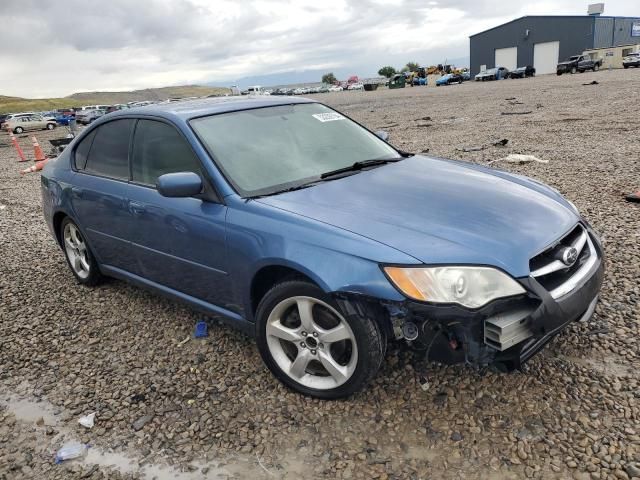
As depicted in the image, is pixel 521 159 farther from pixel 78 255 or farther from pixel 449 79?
pixel 449 79

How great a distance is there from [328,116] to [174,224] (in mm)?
1555

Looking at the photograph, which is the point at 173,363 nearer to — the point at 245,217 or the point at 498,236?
the point at 245,217

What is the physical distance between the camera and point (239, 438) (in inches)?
104

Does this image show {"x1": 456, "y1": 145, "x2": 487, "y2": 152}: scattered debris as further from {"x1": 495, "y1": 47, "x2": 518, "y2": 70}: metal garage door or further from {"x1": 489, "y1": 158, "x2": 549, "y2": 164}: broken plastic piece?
{"x1": 495, "y1": 47, "x2": 518, "y2": 70}: metal garage door

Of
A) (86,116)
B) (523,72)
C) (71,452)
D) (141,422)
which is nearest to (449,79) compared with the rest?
(523,72)

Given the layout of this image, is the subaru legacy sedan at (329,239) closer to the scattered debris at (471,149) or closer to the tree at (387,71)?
the scattered debris at (471,149)

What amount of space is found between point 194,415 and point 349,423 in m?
0.89

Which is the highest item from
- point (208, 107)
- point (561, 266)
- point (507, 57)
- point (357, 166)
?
point (507, 57)

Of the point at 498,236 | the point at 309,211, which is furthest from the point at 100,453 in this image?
the point at 498,236

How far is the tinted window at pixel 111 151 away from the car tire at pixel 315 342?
5.99 ft

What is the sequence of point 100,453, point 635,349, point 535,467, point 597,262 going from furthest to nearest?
point 635,349, point 597,262, point 100,453, point 535,467

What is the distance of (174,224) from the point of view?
3.32 m

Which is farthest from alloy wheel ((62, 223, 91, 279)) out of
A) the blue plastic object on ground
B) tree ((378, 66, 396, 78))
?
tree ((378, 66, 396, 78))

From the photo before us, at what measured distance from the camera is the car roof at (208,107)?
11.7 feet
